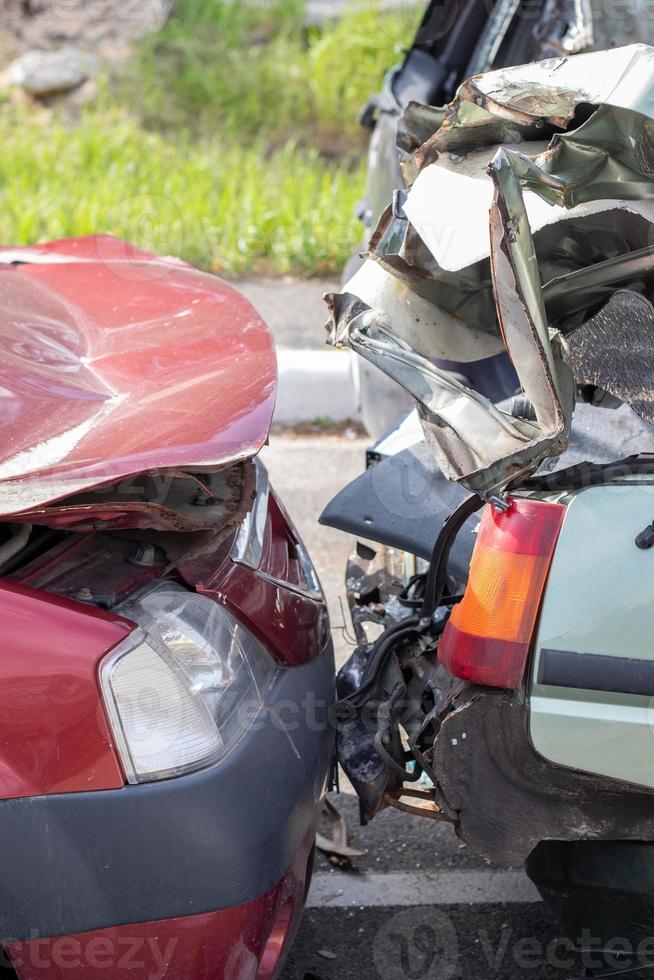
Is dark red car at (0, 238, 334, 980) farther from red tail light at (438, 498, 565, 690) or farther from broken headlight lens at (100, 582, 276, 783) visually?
red tail light at (438, 498, 565, 690)

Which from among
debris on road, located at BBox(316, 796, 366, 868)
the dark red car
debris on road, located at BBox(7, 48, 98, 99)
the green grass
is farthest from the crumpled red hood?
debris on road, located at BBox(7, 48, 98, 99)

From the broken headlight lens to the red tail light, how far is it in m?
0.39

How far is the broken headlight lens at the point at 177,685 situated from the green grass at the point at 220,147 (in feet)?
15.4

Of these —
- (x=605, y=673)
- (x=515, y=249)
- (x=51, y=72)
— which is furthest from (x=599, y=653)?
(x=51, y=72)

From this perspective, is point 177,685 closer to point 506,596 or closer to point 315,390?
point 506,596

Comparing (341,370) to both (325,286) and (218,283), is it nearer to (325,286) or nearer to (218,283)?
(325,286)

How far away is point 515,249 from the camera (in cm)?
183

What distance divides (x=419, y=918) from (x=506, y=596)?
107 cm

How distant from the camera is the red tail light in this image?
1.90m

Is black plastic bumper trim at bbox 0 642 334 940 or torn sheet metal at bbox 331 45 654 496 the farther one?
torn sheet metal at bbox 331 45 654 496

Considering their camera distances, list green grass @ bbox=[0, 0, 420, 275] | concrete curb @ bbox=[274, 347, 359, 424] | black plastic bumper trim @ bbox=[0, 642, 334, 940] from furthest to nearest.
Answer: green grass @ bbox=[0, 0, 420, 275] → concrete curb @ bbox=[274, 347, 359, 424] → black plastic bumper trim @ bbox=[0, 642, 334, 940]

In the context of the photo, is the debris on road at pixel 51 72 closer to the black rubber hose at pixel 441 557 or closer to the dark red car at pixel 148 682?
the dark red car at pixel 148 682

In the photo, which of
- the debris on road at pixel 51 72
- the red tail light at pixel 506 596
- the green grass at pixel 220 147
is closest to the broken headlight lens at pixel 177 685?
the red tail light at pixel 506 596

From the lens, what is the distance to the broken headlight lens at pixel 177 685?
5.79 feet
